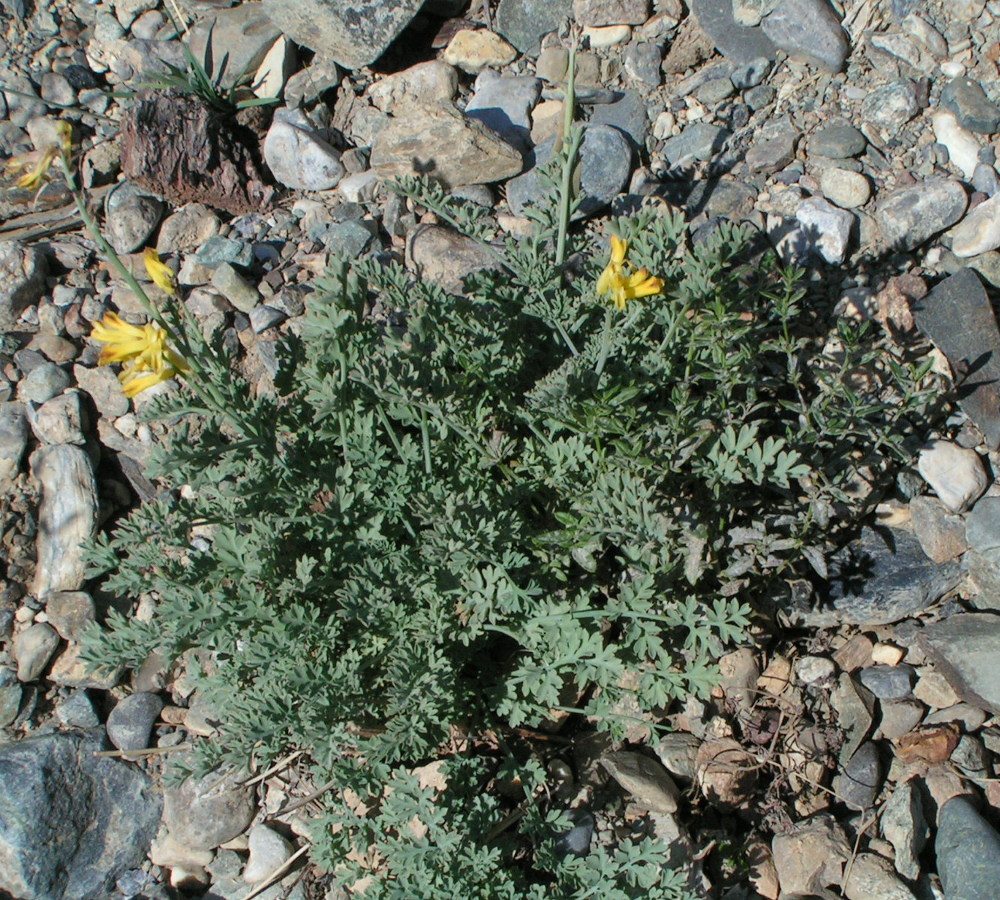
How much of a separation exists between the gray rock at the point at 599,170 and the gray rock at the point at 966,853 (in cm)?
291

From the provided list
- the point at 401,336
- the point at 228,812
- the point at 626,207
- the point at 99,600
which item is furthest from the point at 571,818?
the point at 626,207

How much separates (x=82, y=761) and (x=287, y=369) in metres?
1.81

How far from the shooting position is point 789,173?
4348 mm

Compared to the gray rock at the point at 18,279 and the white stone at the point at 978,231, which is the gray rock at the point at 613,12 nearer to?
the white stone at the point at 978,231

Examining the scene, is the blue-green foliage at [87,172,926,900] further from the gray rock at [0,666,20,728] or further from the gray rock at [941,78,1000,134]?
the gray rock at [941,78,1000,134]

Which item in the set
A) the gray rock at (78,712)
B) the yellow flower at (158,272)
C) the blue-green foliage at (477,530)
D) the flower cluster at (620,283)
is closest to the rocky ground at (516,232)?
the gray rock at (78,712)

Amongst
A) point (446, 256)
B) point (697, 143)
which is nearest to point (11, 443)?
point (446, 256)

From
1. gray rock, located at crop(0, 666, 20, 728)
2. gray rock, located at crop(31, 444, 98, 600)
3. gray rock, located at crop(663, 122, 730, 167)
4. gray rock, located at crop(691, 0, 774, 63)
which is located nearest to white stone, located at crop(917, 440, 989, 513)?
gray rock, located at crop(663, 122, 730, 167)

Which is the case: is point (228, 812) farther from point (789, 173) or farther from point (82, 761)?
point (789, 173)

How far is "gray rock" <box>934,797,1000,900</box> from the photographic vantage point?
3.04m

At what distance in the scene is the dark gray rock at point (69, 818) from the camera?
11.6 feet

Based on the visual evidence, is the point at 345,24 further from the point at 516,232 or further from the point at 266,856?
the point at 266,856

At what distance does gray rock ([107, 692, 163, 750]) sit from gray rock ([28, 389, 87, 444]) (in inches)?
47.9

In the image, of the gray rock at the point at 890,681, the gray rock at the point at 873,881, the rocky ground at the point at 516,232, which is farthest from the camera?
the gray rock at the point at 890,681
